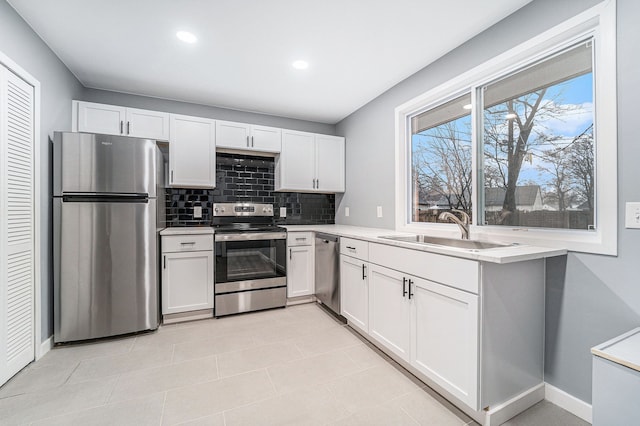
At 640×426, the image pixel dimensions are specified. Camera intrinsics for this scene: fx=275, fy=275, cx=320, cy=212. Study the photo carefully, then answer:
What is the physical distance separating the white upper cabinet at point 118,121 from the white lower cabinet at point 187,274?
1.21 metres

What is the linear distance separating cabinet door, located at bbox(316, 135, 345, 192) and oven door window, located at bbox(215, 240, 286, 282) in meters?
1.13

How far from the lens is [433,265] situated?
1.69 meters

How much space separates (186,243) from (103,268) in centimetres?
70

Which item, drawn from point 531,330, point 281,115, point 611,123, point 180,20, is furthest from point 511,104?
point 281,115

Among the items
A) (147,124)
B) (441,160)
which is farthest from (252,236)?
(441,160)

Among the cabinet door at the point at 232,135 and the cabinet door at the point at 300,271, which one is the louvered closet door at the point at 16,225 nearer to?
the cabinet door at the point at 232,135

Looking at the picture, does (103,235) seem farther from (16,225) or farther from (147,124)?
(147,124)

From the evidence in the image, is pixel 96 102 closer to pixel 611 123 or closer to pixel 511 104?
pixel 511 104

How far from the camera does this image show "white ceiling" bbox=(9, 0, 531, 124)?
6.07ft

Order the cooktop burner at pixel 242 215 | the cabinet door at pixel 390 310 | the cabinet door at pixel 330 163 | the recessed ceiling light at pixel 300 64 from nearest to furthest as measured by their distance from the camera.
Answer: the cabinet door at pixel 390 310, the recessed ceiling light at pixel 300 64, the cooktop burner at pixel 242 215, the cabinet door at pixel 330 163

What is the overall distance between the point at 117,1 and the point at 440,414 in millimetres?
3233

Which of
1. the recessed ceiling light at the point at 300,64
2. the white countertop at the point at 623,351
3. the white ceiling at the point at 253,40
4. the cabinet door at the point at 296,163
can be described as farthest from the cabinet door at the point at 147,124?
the white countertop at the point at 623,351

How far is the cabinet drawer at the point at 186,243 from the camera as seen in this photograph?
2.78 metres

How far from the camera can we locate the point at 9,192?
185 cm
